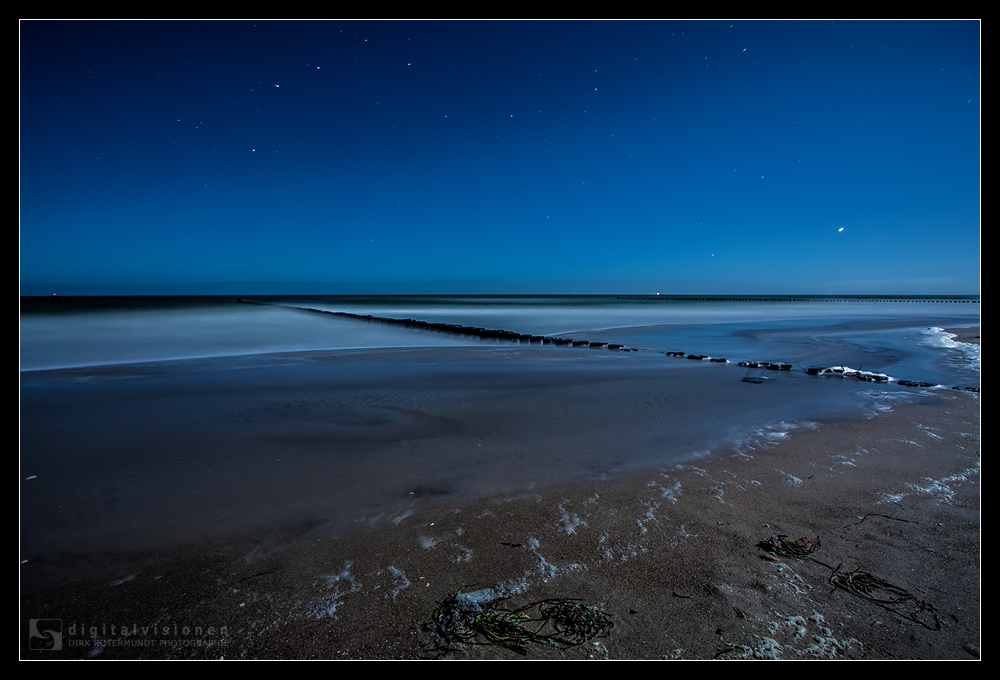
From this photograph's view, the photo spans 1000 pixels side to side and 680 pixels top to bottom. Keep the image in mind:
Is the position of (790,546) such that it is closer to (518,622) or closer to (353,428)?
(518,622)

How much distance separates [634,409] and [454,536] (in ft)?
13.5

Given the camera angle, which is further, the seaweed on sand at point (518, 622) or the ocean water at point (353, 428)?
the ocean water at point (353, 428)

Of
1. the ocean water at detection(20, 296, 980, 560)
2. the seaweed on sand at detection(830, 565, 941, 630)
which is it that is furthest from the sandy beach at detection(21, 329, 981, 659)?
the ocean water at detection(20, 296, 980, 560)

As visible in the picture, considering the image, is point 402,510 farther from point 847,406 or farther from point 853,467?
point 847,406

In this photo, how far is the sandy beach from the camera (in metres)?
2.07

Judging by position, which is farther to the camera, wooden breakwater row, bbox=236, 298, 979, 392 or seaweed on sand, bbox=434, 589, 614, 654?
wooden breakwater row, bbox=236, 298, 979, 392

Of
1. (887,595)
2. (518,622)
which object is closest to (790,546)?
(887,595)

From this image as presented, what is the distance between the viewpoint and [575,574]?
8.32 feet

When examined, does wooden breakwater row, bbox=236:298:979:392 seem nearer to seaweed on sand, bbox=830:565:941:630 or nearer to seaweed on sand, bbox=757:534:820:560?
seaweed on sand, bbox=757:534:820:560

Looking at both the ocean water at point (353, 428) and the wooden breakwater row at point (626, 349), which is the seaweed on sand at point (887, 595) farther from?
the wooden breakwater row at point (626, 349)

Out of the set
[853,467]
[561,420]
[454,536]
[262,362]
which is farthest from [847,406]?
[262,362]

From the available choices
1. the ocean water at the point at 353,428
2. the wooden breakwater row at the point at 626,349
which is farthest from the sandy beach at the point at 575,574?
the wooden breakwater row at the point at 626,349

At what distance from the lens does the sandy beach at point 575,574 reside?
207 cm
